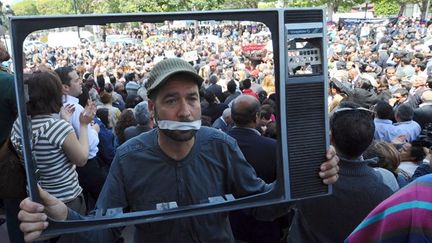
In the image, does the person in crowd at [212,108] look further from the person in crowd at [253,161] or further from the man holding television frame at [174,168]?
the man holding television frame at [174,168]

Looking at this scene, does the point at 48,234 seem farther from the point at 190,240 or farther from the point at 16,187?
the point at 16,187

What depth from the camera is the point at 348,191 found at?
225 centimetres

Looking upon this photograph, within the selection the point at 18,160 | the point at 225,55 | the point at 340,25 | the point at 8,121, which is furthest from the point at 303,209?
the point at 340,25

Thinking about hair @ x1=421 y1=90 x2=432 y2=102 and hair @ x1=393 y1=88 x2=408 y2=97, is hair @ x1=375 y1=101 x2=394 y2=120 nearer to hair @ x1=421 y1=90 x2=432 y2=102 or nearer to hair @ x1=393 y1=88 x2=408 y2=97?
hair @ x1=421 y1=90 x2=432 y2=102

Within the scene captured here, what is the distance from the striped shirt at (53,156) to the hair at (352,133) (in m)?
1.45

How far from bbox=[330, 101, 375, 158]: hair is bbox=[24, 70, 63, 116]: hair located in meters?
1.54

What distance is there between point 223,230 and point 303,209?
740 millimetres

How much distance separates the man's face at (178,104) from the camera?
1.64 meters

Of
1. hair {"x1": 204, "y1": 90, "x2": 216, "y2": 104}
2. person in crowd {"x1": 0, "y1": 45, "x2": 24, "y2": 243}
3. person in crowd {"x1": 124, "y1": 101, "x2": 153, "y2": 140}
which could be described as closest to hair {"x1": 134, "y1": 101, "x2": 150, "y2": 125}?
person in crowd {"x1": 124, "y1": 101, "x2": 153, "y2": 140}

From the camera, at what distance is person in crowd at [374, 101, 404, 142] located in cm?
499

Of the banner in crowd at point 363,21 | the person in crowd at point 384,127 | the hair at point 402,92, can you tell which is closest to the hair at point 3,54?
the person in crowd at point 384,127

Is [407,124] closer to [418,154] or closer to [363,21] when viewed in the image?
[418,154]

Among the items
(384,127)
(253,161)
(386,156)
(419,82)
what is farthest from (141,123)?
(419,82)

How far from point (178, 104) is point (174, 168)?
0.25m
